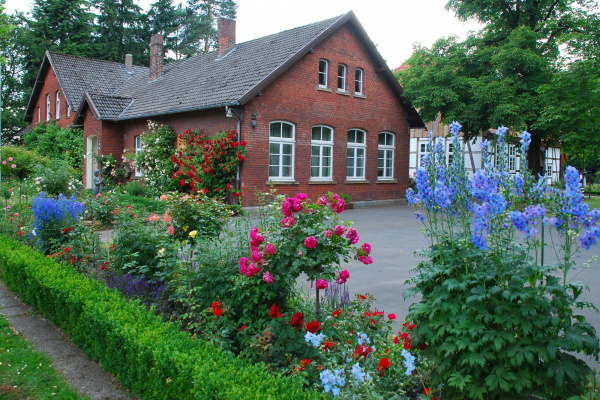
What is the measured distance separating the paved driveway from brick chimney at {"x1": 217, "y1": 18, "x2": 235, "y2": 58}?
10.3 meters

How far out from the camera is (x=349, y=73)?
19.8m

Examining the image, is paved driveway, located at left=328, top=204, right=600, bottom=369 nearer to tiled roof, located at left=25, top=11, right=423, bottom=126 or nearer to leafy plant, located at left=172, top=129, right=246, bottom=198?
leafy plant, located at left=172, top=129, right=246, bottom=198

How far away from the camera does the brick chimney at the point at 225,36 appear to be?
70.3ft

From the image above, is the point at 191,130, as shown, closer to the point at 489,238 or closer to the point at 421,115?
the point at 421,115

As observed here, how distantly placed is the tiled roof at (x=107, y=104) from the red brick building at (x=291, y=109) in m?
0.05

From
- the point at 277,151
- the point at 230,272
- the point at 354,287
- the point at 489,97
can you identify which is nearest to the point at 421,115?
the point at 489,97

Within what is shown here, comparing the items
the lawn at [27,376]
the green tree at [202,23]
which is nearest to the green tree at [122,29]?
the green tree at [202,23]

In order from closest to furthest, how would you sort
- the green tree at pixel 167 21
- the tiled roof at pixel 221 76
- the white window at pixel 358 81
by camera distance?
1. the tiled roof at pixel 221 76
2. the white window at pixel 358 81
3. the green tree at pixel 167 21

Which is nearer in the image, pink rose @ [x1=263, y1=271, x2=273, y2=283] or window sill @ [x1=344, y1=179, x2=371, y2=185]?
pink rose @ [x1=263, y1=271, x2=273, y2=283]

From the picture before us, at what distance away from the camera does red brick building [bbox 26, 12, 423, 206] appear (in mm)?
16641

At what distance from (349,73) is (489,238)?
1749 cm

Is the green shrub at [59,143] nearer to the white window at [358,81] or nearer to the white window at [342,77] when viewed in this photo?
the white window at [342,77]

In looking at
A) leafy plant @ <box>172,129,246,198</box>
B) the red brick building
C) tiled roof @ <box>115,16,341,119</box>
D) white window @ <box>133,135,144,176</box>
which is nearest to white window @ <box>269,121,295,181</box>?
the red brick building

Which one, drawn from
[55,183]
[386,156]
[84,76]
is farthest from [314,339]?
[84,76]
